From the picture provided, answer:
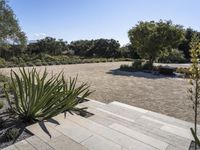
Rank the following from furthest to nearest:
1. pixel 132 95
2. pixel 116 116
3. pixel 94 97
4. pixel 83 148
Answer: pixel 132 95 → pixel 94 97 → pixel 116 116 → pixel 83 148

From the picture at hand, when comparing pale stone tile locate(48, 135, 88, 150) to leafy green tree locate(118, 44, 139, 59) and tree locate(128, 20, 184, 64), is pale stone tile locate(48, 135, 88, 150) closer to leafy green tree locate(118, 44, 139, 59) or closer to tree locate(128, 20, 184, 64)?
tree locate(128, 20, 184, 64)

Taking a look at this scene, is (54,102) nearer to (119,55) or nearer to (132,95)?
(132,95)

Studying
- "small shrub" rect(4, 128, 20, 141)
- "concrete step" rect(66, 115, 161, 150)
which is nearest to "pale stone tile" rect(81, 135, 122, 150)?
"concrete step" rect(66, 115, 161, 150)

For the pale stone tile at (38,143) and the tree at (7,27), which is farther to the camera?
the tree at (7,27)

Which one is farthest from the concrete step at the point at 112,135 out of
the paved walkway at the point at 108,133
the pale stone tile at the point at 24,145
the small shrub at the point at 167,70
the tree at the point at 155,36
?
the tree at the point at 155,36

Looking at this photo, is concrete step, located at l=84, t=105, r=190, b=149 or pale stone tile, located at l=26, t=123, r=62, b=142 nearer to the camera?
pale stone tile, located at l=26, t=123, r=62, b=142

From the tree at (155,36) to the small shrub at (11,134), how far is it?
555 inches

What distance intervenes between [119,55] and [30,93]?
32712mm

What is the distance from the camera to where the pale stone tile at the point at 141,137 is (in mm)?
3304

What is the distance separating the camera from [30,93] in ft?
13.2

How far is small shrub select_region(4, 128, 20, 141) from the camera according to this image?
127 inches

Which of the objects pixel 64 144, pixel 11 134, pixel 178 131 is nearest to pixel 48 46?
pixel 11 134

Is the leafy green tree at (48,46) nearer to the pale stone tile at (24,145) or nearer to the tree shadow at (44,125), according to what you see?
the tree shadow at (44,125)

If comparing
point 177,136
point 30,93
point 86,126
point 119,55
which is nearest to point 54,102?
point 30,93
